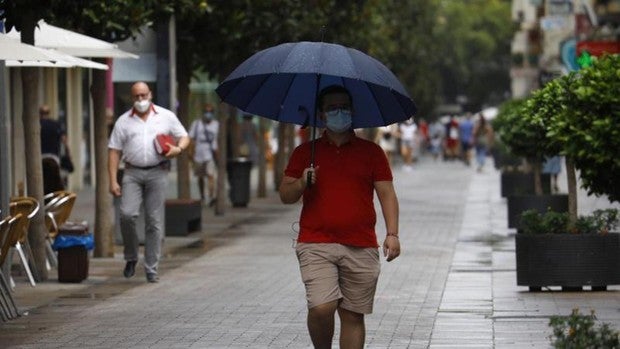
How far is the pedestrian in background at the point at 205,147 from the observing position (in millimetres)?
31391

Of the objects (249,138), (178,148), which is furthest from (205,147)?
(178,148)

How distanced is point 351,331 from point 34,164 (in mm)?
8259

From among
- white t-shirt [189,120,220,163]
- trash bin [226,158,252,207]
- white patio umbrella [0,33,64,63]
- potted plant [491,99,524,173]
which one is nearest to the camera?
white patio umbrella [0,33,64,63]

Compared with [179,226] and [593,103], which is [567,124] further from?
[179,226]

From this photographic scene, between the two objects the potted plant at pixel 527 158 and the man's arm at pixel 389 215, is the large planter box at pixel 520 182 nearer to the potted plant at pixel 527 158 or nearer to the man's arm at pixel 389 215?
the potted plant at pixel 527 158

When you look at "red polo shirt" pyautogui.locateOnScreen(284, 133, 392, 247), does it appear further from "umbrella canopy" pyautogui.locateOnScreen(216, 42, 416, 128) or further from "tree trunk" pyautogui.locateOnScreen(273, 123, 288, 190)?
"tree trunk" pyautogui.locateOnScreen(273, 123, 288, 190)

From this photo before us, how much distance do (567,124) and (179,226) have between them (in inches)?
424

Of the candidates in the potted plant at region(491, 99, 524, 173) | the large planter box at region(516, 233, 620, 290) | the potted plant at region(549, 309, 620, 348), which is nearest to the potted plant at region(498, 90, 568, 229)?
the potted plant at region(491, 99, 524, 173)

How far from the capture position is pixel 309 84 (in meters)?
9.95

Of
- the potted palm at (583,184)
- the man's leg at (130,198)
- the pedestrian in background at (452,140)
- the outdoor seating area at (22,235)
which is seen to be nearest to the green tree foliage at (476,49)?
the pedestrian in background at (452,140)

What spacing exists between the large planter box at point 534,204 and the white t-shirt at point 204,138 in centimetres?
898

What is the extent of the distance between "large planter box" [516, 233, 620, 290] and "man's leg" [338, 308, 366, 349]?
5555 mm

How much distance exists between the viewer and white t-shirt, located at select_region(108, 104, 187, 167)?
16641 millimetres

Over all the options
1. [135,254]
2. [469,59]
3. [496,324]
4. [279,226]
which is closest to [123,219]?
[135,254]
